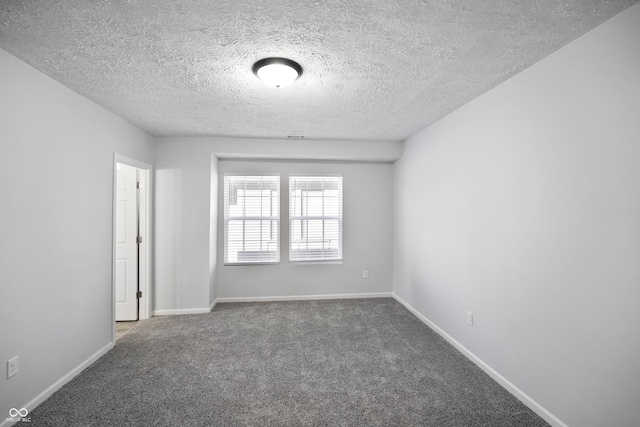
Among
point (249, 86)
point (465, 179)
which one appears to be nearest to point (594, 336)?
point (465, 179)

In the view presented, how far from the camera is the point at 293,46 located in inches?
67.0

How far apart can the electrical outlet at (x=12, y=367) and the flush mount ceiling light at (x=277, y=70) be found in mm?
2544

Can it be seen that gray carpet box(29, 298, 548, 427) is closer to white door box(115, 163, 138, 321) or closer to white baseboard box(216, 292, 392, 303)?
white door box(115, 163, 138, 321)

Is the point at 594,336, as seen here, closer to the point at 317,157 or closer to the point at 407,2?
the point at 407,2

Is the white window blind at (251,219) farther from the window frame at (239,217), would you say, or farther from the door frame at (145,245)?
the door frame at (145,245)

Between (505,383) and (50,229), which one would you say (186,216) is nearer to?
(50,229)

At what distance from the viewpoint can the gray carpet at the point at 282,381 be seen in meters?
1.88

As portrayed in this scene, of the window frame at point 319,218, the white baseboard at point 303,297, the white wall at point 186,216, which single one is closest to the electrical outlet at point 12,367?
the white wall at point 186,216

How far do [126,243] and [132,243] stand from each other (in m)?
0.07

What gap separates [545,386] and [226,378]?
95.0 inches

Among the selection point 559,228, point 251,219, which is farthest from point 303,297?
point 559,228

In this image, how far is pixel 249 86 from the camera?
2275 millimetres

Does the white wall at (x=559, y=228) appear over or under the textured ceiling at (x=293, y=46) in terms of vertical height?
under

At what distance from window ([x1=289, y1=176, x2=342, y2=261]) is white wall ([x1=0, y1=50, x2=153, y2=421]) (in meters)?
2.40
